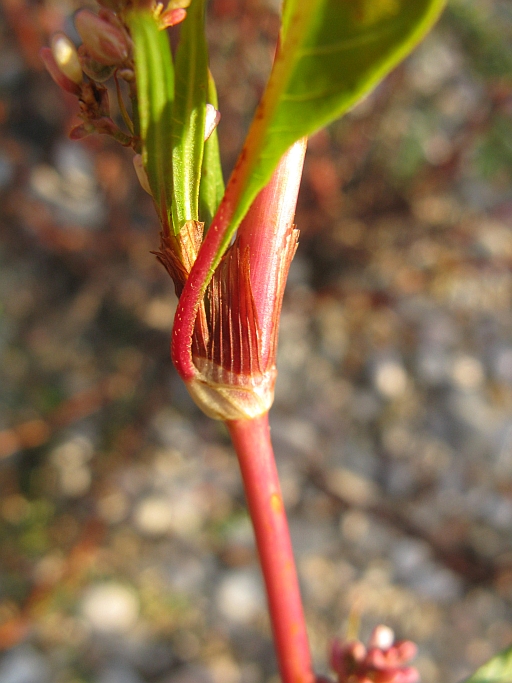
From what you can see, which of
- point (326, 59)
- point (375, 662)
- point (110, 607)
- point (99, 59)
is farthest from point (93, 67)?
point (110, 607)

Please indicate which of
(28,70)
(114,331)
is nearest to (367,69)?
(114,331)

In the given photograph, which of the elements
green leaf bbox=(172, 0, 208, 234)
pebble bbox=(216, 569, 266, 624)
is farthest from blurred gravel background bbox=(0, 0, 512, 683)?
green leaf bbox=(172, 0, 208, 234)

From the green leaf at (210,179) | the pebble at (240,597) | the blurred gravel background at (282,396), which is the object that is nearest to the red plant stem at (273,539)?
the green leaf at (210,179)

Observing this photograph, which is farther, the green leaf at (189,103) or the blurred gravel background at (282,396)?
the blurred gravel background at (282,396)

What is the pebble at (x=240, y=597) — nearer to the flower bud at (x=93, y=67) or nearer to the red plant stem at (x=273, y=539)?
the red plant stem at (x=273, y=539)

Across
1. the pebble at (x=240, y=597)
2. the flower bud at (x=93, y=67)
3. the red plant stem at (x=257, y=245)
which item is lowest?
the pebble at (x=240, y=597)

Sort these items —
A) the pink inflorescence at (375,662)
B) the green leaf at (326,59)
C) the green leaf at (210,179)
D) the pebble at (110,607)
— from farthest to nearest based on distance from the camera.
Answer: the pebble at (110,607) < the pink inflorescence at (375,662) < the green leaf at (210,179) < the green leaf at (326,59)

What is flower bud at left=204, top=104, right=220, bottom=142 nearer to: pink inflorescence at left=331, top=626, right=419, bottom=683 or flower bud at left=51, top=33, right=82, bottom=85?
flower bud at left=51, top=33, right=82, bottom=85
